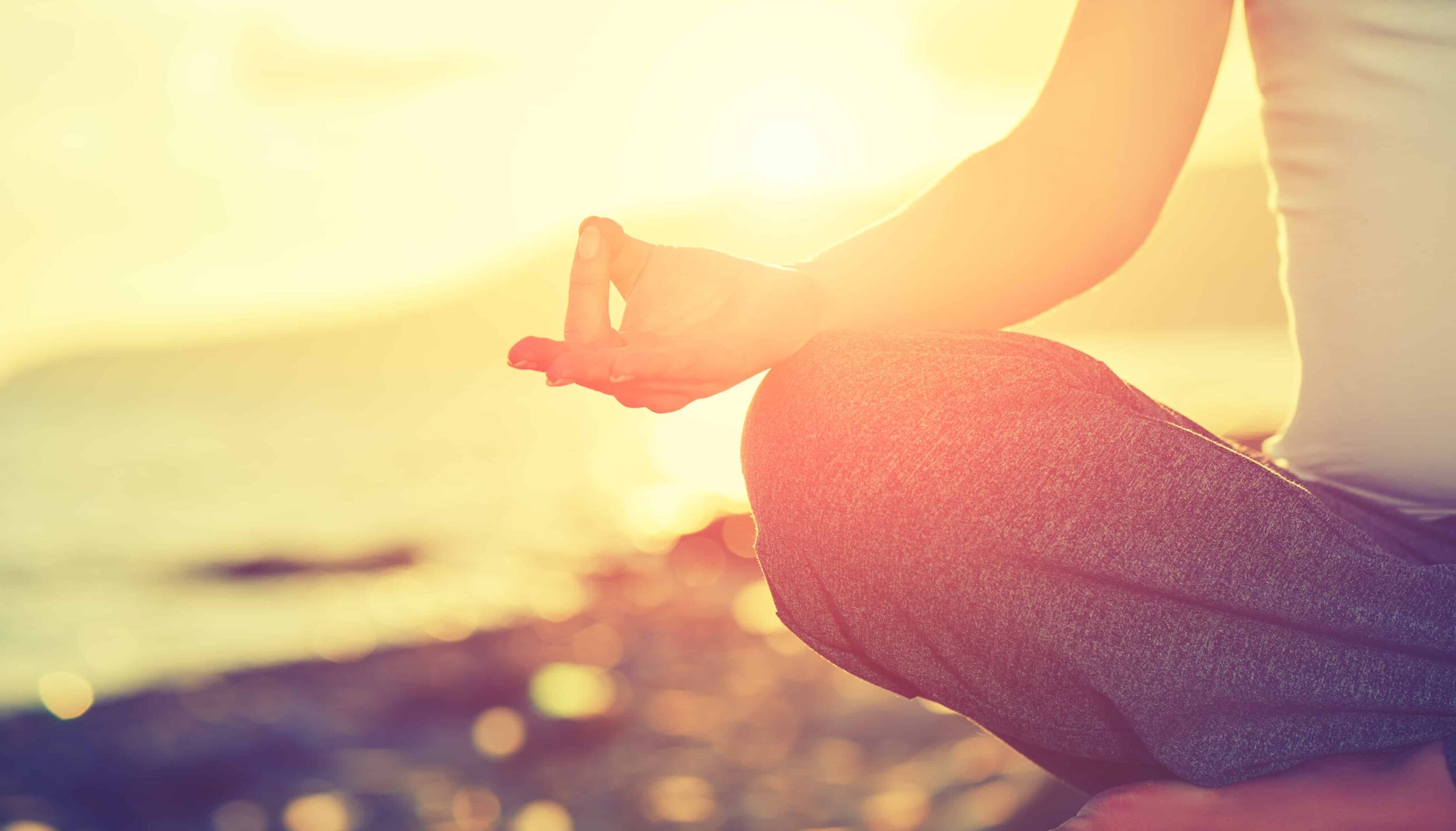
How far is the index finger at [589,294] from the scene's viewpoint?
99 centimetres

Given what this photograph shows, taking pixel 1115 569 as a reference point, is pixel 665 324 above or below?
above

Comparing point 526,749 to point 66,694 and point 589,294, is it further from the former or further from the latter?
point 589,294

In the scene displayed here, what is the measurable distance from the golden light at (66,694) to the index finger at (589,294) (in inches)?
448

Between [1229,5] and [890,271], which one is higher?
[1229,5]

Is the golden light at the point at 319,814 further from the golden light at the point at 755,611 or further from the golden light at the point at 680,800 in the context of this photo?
the golden light at the point at 755,611

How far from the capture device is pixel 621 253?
1060 millimetres

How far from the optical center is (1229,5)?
4.33 feet

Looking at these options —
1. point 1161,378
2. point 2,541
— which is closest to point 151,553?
point 2,541

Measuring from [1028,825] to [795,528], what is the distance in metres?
3.67

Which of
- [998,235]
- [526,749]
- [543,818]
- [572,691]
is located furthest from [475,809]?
[998,235]

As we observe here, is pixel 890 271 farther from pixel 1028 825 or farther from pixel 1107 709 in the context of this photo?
pixel 1028 825

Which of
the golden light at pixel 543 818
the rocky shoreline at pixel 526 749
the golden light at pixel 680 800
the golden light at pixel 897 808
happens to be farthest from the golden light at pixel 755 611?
the golden light at pixel 897 808

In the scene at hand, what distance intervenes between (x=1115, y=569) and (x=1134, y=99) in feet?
2.36

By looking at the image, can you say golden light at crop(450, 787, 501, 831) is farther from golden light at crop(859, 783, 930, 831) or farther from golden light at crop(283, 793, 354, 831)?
golden light at crop(859, 783, 930, 831)
